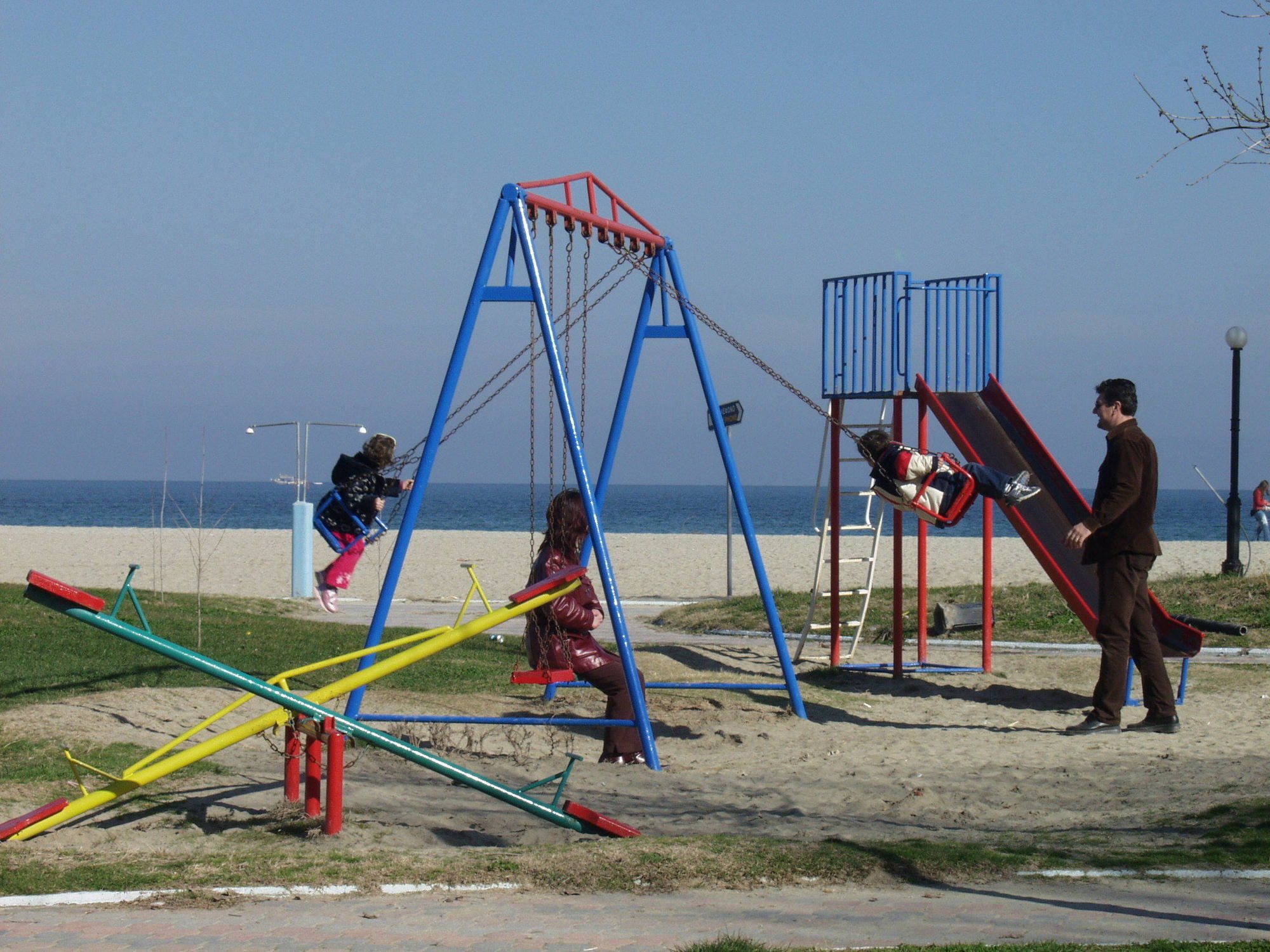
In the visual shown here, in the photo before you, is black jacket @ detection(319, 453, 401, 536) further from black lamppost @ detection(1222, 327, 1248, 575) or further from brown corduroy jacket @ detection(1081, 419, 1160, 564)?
black lamppost @ detection(1222, 327, 1248, 575)

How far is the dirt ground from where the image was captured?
552 cm

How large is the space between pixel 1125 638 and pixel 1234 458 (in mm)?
9782

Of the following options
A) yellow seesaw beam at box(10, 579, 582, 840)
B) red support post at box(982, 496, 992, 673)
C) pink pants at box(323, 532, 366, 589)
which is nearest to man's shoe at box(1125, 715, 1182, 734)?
red support post at box(982, 496, 992, 673)

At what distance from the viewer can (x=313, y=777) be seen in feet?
17.2

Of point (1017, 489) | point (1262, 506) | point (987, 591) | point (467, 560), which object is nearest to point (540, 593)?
point (1017, 489)

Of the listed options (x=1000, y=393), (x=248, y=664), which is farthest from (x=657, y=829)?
(x=1000, y=393)

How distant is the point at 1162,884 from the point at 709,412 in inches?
186

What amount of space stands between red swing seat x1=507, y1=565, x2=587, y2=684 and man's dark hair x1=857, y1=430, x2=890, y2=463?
2.41 m

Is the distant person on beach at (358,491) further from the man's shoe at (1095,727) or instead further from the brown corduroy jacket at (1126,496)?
the man's shoe at (1095,727)

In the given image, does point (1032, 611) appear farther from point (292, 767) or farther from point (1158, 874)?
point (292, 767)

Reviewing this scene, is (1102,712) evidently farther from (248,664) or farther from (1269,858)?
(248,664)

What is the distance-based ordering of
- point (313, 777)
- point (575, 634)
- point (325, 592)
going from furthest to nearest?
point (325, 592)
point (575, 634)
point (313, 777)

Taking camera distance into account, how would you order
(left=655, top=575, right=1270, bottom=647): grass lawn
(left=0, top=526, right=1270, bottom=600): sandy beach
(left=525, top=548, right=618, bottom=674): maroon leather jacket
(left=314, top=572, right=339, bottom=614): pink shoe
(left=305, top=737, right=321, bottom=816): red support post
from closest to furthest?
1. (left=305, top=737, right=321, bottom=816): red support post
2. (left=525, top=548, right=618, bottom=674): maroon leather jacket
3. (left=314, top=572, right=339, bottom=614): pink shoe
4. (left=655, top=575, right=1270, bottom=647): grass lawn
5. (left=0, top=526, right=1270, bottom=600): sandy beach

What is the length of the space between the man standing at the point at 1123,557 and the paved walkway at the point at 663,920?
3.45 metres
